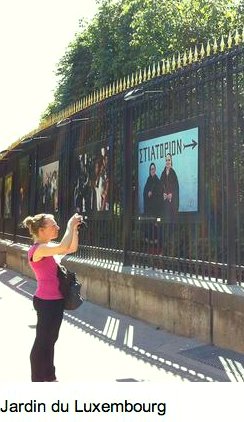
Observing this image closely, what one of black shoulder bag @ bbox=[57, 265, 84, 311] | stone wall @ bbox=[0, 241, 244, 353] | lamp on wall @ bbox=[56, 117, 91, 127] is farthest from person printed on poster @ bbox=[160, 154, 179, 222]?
lamp on wall @ bbox=[56, 117, 91, 127]

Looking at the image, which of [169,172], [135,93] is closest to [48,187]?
[135,93]

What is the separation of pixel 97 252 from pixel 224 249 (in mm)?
3496

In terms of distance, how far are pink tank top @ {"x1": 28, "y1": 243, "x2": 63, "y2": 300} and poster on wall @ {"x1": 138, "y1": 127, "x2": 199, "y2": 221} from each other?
103 inches

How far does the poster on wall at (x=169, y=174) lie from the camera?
6.54 m

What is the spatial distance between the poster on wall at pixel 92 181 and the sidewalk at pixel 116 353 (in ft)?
6.72

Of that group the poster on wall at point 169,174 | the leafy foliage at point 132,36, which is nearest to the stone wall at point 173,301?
the poster on wall at point 169,174

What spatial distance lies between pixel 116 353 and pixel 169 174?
2.57m

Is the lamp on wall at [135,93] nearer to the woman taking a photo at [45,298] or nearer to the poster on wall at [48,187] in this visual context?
the woman taking a photo at [45,298]

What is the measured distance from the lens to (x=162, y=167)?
7172 mm

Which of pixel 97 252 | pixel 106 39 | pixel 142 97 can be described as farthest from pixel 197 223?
pixel 106 39

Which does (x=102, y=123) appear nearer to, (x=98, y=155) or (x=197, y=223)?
(x=98, y=155)

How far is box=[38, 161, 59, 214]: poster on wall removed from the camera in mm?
11422

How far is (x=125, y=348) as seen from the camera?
19.7ft

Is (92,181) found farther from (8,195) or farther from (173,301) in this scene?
(8,195)
